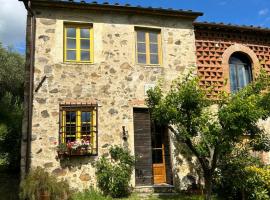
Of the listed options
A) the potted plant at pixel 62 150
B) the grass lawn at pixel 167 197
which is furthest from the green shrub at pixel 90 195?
the potted plant at pixel 62 150

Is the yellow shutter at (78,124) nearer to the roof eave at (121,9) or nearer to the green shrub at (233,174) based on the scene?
the roof eave at (121,9)

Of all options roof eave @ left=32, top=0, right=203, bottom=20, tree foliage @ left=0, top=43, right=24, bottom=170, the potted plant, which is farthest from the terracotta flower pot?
roof eave @ left=32, top=0, right=203, bottom=20

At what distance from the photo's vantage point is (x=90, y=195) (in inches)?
408

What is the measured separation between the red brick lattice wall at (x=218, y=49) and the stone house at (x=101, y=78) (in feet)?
0.20

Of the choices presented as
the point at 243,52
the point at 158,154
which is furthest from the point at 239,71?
the point at 158,154

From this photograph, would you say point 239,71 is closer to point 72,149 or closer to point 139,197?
point 139,197

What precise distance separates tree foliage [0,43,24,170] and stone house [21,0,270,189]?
3544 mm

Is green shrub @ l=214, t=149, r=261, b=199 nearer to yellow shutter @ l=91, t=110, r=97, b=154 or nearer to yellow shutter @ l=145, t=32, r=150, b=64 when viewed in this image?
yellow shutter @ l=91, t=110, r=97, b=154

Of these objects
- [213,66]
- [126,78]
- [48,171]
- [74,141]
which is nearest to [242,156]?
[213,66]

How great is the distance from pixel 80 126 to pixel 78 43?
2.90 meters

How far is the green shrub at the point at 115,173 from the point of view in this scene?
10578mm

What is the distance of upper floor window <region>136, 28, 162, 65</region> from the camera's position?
12312mm

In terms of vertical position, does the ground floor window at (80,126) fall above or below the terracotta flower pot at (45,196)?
above

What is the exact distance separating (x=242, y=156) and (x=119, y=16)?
644cm
